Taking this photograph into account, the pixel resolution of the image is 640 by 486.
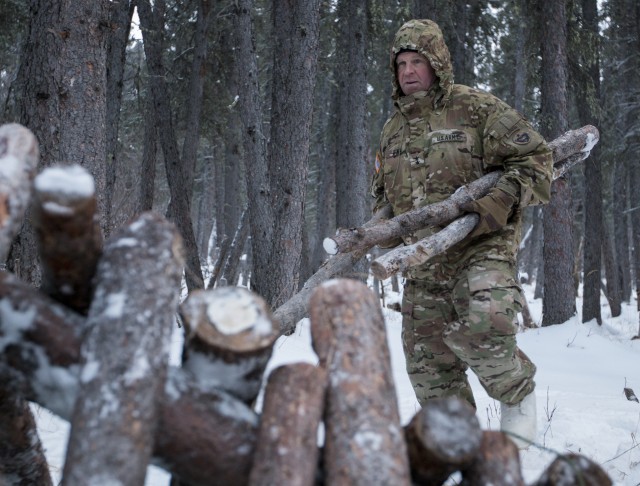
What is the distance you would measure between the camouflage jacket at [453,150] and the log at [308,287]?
0.38 meters

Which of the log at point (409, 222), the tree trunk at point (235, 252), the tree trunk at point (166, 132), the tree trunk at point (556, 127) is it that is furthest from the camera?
the tree trunk at point (235, 252)

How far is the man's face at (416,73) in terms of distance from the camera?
3571 mm

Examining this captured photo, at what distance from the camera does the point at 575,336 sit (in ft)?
28.3

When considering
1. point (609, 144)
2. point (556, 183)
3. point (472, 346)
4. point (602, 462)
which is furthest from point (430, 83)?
point (609, 144)

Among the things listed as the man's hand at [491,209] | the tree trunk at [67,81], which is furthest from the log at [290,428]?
the tree trunk at [67,81]

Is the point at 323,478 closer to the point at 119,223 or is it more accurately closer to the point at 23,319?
the point at 23,319

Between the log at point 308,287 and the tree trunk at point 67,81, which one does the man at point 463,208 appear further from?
the tree trunk at point 67,81

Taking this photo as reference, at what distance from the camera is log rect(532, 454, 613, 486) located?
144 centimetres

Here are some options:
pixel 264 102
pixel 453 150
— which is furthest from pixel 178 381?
pixel 264 102

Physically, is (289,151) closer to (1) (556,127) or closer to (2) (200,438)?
(1) (556,127)

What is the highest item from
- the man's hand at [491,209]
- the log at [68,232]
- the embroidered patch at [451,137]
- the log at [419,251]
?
the embroidered patch at [451,137]

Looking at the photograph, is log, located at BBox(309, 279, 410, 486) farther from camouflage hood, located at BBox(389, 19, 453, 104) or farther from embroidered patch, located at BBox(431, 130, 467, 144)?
camouflage hood, located at BBox(389, 19, 453, 104)

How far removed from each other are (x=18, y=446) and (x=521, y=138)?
286 centimetres

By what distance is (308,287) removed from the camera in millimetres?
3080
